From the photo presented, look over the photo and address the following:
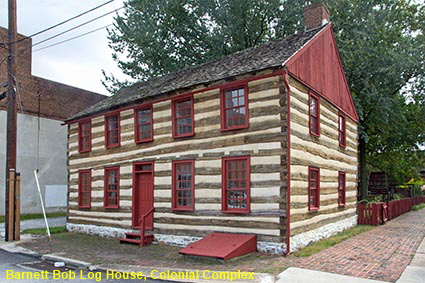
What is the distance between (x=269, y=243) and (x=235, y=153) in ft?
9.16

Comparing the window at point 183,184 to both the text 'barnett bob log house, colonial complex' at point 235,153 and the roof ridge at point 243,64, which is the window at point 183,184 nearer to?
the text 'barnett bob log house, colonial complex' at point 235,153

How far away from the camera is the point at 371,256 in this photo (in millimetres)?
10617

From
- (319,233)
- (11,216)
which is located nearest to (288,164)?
(319,233)

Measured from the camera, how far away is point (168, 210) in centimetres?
1375

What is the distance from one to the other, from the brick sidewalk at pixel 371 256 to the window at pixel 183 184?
4483 mm

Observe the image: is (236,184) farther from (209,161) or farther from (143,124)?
(143,124)

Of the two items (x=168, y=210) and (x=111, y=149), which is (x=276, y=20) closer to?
(x=111, y=149)

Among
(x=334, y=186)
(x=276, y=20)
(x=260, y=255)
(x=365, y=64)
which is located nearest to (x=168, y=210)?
(x=260, y=255)

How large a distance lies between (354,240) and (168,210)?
6.30m

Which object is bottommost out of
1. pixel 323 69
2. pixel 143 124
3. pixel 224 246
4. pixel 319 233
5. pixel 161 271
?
pixel 161 271

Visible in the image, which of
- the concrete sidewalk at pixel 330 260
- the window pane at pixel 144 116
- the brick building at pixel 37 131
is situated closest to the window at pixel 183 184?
the concrete sidewalk at pixel 330 260

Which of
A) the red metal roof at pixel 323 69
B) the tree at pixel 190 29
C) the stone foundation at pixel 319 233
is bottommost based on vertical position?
the stone foundation at pixel 319 233

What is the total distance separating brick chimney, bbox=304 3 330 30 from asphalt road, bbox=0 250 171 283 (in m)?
11.6

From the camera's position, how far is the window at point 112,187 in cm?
1594
